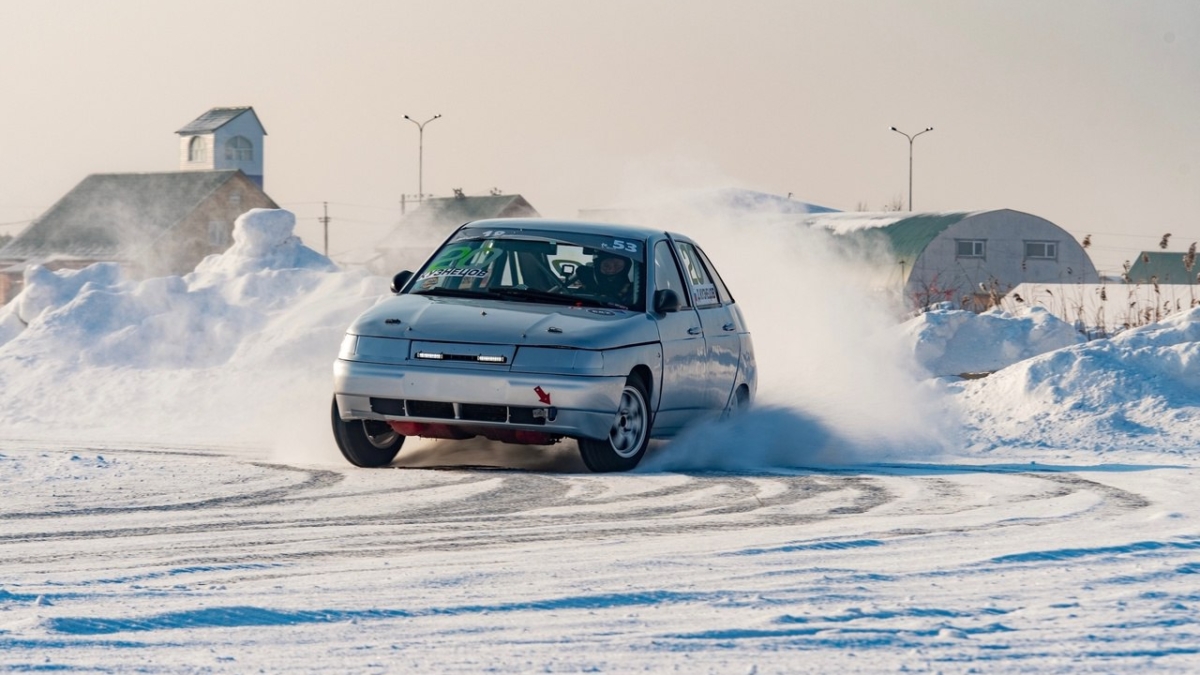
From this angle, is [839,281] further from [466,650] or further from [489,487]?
[466,650]

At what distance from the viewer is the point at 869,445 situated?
492 inches

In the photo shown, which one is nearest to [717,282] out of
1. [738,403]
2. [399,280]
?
[738,403]

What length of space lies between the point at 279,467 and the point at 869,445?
164 inches

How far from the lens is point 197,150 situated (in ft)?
283

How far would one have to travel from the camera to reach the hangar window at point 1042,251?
6712cm

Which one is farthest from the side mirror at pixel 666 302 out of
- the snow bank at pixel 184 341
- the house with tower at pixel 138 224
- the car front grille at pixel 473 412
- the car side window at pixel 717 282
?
the house with tower at pixel 138 224

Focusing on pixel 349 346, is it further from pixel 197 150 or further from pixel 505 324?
pixel 197 150

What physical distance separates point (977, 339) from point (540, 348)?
926 cm

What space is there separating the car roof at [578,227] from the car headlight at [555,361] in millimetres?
1697

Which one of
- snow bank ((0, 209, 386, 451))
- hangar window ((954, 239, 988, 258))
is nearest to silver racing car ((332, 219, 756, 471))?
snow bank ((0, 209, 386, 451))

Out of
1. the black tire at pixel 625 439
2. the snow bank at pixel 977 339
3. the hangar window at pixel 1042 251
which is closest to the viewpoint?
the black tire at pixel 625 439

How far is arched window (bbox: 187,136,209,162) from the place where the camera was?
3366 inches

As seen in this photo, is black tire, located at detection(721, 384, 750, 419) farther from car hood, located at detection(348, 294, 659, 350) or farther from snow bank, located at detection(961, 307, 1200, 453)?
snow bank, located at detection(961, 307, 1200, 453)

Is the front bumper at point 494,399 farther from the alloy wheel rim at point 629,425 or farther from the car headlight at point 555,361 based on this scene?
the alloy wheel rim at point 629,425
